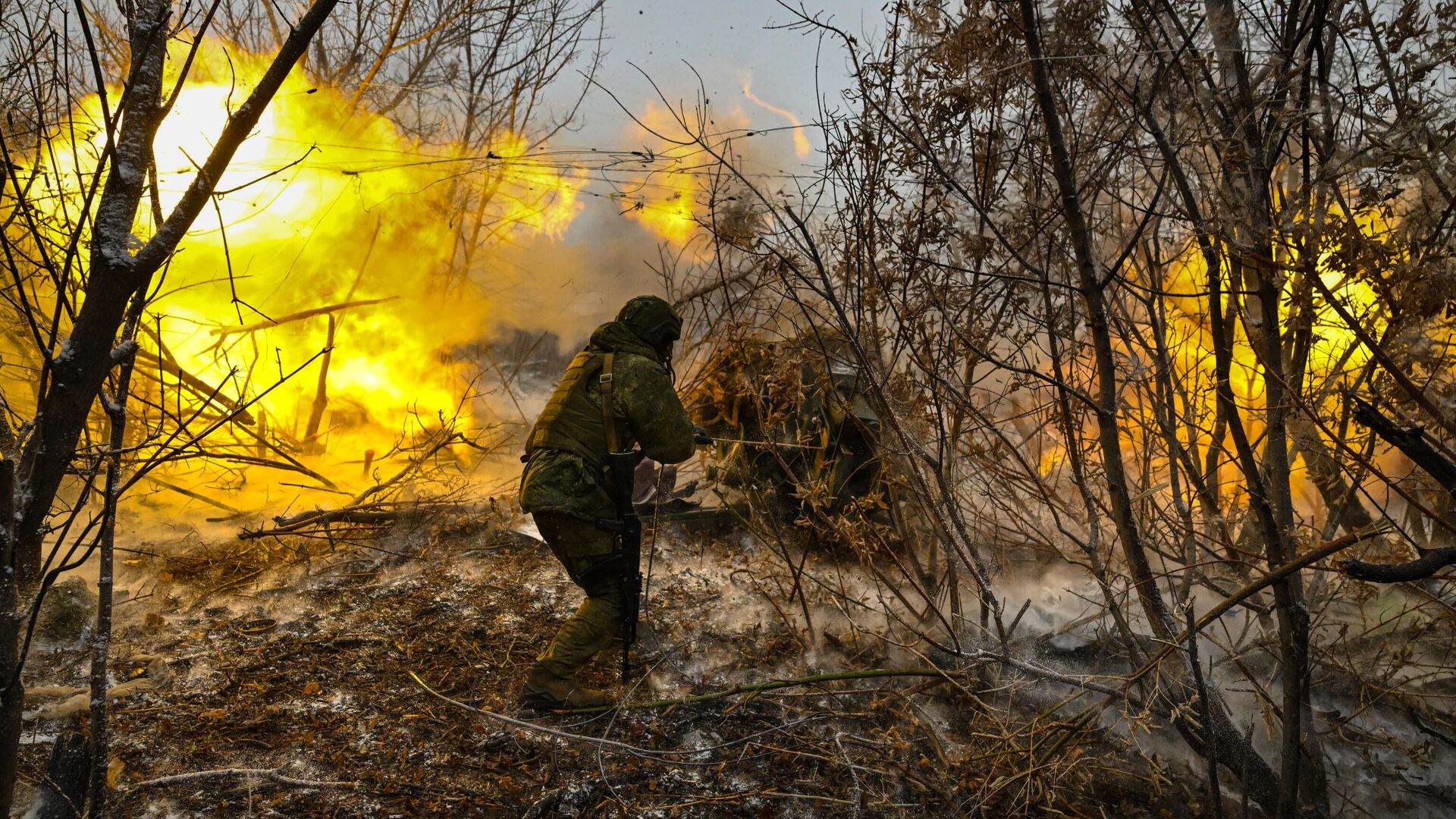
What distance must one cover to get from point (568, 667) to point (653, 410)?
1317 mm

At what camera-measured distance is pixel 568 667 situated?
13.0 ft

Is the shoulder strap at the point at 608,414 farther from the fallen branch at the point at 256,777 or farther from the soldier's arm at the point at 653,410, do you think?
the fallen branch at the point at 256,777

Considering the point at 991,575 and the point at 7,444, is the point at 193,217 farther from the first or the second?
the point at 991,575

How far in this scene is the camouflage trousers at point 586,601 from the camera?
3.95 metres

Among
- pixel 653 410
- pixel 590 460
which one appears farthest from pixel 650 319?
pixel 590 460

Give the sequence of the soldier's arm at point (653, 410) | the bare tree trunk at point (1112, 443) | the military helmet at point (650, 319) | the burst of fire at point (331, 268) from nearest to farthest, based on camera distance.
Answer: the bare tree trunk at point (1112, 443) < the soldier's arm at point (653, 410) < the military helmet at point (650, 319) < the burst of fire at point (331, 268)

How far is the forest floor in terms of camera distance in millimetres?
3297

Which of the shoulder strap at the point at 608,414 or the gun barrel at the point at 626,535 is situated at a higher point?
the shoulder strap at the point at 608,414

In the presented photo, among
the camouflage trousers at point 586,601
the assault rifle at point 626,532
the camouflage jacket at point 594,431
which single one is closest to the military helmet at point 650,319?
the camouflage jacket at point 594,431

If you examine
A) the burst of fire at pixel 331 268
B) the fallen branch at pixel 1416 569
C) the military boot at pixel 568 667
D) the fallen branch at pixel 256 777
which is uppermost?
the burst of fire at pixel 331 268

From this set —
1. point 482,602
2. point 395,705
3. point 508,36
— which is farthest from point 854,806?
point 508,36

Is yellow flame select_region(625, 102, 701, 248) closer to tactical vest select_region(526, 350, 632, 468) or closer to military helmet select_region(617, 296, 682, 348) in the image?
military helmet select_region(617, 296, 682, 348)

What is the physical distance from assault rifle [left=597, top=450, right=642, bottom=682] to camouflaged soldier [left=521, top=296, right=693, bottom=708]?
0.04m

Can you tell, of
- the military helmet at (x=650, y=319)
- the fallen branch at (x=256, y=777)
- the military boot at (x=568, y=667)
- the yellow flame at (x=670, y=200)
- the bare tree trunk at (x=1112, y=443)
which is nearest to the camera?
the bare tree trunk at (x=1112, y=443)
